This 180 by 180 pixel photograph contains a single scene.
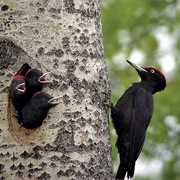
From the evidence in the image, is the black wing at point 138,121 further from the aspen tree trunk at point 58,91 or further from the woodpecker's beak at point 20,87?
the woodpecker's beak at point 20,87

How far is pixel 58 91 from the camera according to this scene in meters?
3.99

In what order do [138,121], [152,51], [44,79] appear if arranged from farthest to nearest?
[152,51]
[138,121]
[44,79]

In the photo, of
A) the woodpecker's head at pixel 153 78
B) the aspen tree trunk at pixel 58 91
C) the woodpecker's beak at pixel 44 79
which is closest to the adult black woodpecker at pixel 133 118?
the woodpecker's head at pixel 153 78

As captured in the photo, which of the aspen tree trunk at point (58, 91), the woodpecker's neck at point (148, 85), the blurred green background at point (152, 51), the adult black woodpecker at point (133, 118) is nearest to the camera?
the aspen tree trunk at point (58, 91)

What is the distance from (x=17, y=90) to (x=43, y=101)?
222 mm

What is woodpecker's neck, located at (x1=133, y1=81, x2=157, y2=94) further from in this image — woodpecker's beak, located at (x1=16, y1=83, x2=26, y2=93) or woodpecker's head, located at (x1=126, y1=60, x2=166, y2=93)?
woodpecker's beak, located at (x1=16, y1=83, x2=26, y2=93)

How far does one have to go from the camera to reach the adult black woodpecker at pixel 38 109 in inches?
151

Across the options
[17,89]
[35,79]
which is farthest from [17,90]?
[35,79]

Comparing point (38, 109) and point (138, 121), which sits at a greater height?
point (138, 121)

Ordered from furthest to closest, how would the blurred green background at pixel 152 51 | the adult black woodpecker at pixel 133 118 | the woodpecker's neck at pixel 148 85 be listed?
1. the blurred green background at pixel 152 51
2. the woodpecker's neck at pixel 148 85
3. the adult black woodpecker at pixel 133 118

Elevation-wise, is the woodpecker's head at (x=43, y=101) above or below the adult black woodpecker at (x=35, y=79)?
below

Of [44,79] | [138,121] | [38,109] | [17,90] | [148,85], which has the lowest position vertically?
[38,109]

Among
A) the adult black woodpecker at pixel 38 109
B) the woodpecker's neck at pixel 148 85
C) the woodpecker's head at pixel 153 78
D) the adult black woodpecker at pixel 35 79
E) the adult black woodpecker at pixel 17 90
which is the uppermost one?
the woodpecker's head at pixel 153 78

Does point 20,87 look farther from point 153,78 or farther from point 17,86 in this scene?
point 153,78
